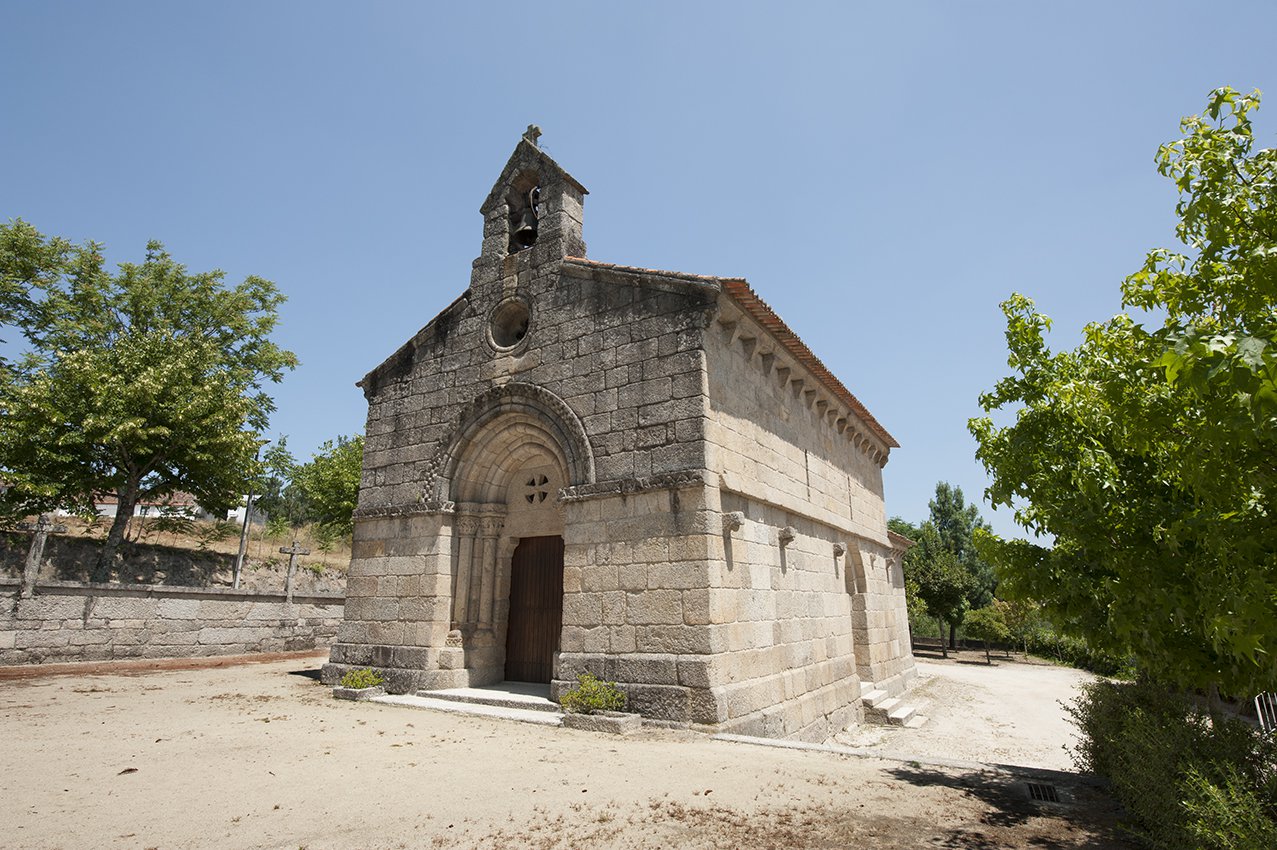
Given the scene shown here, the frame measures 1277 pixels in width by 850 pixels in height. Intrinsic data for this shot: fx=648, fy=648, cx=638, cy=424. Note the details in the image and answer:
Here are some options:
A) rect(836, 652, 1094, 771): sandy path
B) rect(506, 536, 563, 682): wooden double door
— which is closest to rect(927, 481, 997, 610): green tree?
rect(836, 652, 1094, 771): sandy path

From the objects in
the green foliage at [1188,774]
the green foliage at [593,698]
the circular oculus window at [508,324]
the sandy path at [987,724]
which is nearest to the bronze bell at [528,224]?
the circular oculus window at [508,324]

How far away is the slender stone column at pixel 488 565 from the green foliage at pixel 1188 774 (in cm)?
803

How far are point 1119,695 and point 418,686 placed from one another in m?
8.49

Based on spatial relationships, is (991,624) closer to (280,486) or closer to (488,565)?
(488,565)

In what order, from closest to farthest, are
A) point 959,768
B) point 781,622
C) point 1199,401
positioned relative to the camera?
1. point 1199,401
2. point 959,768
3. point 781,622

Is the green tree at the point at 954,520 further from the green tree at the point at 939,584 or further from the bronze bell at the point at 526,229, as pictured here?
the bronze bell at the point at 526,229

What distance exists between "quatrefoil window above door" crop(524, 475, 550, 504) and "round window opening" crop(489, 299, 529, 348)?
88.6 inches

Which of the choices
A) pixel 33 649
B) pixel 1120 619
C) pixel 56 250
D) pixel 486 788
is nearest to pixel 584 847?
pixel 486 788

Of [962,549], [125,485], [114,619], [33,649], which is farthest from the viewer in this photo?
[962,549]

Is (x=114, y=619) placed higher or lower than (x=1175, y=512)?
lower

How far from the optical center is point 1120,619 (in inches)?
173

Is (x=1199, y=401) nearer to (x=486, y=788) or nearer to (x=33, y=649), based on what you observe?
(x=486, y=788)

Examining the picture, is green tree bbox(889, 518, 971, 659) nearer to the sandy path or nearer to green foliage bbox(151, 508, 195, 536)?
the sandy path

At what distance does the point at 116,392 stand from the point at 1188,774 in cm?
2092
